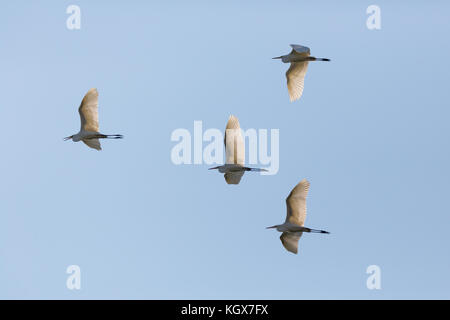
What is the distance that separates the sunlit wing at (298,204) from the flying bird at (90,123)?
634 cm

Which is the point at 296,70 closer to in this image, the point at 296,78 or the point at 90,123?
the point at 296,78

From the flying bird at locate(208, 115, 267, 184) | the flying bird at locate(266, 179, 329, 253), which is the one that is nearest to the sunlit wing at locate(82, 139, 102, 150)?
the flying bird at locate(208, 115, 267, 184)

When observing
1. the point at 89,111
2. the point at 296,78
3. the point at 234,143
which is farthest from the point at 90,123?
the point at 296,78

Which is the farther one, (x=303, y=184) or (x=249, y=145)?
(x=249, y=145)

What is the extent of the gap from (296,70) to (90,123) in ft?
23.6

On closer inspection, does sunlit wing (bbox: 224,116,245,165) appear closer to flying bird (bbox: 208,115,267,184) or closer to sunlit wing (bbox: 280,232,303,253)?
flying bird (bbox: 208,115,267,184)

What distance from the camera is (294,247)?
96.5 feet

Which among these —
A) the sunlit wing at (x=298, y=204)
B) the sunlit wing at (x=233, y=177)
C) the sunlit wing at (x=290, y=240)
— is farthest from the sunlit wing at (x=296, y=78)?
the sunlit wing at (x=290, y=240)

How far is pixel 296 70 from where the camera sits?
100 feet

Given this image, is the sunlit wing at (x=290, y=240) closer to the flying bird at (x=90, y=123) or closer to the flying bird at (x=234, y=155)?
the flying bird at (x=234, y=155)

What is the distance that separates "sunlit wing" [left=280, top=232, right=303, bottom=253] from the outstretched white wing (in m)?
7.20
